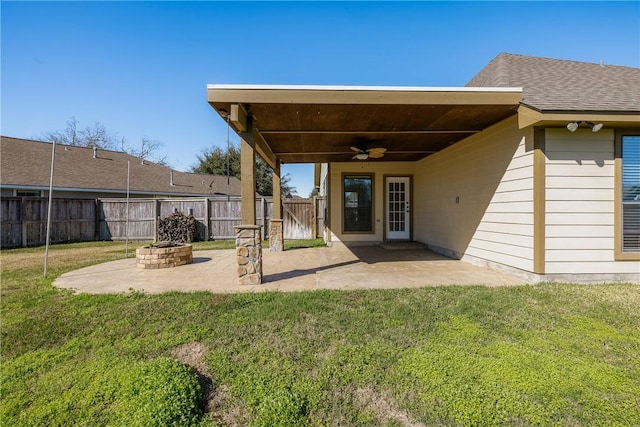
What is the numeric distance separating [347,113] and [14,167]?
44.8 feet

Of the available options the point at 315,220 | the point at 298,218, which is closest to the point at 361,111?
the point at 315,220

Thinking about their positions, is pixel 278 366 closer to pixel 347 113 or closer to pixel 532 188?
pixel 347 113

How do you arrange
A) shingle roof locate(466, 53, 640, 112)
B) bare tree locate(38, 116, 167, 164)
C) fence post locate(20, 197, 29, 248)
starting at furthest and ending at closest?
bare tree locate(38, 116, 167, 164) < fence post locate(20, 197, 29, 248) < shingle roof locate(466, 53, 640, 112)

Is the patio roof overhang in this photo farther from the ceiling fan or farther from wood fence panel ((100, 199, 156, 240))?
wood fence panel ((100, 199, 156, 240))

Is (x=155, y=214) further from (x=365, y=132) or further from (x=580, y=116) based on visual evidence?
(x=580, y=116)

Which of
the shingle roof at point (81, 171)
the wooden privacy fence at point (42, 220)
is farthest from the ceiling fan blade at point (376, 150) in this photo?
the shingle roof at point (81, 171)

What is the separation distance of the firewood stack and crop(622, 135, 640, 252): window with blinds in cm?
1211

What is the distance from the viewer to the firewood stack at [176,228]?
36.0 ft

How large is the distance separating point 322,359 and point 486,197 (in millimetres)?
5039

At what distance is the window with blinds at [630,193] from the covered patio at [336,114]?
1924 mm

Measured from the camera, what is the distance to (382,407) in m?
2.06

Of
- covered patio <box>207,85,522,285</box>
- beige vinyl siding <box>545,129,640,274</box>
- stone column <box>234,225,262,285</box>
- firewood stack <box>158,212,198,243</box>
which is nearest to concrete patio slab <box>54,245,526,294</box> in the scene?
stone column <box>234,225,262,285</box>

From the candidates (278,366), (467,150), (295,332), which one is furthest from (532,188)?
(278,366)

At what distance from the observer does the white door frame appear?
31.6 ft
